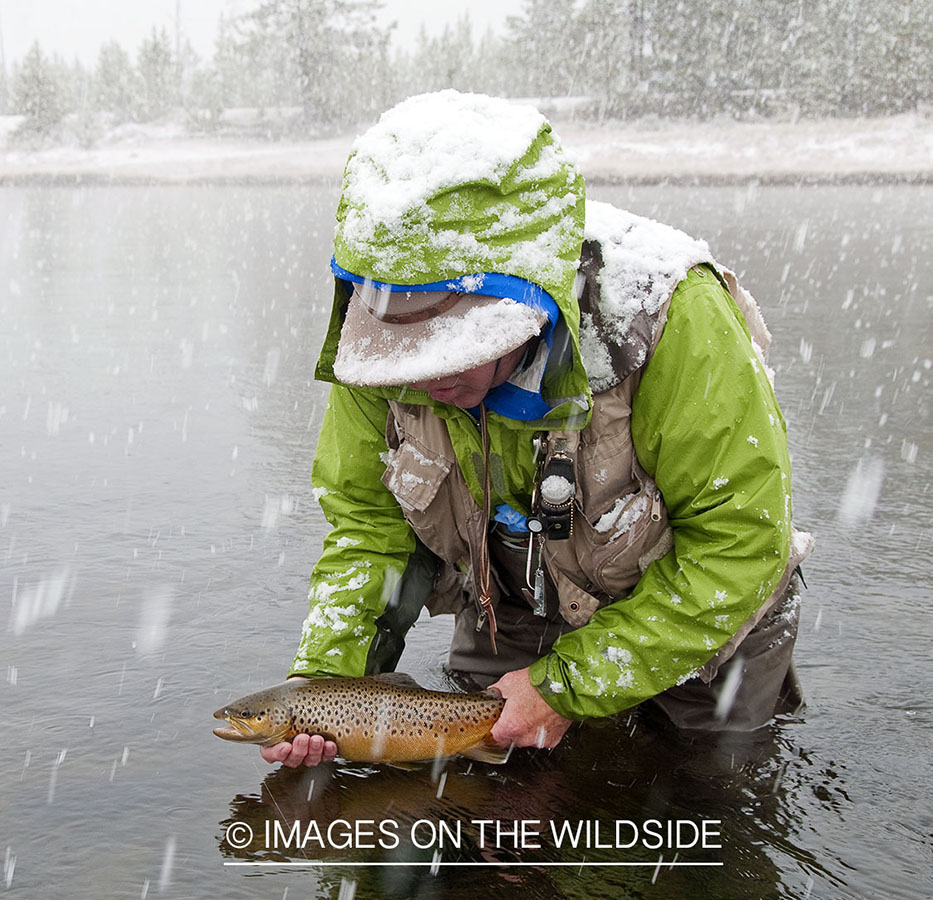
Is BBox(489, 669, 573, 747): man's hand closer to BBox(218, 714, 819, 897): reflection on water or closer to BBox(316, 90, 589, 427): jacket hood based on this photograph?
BBox(218, 714, 819, 897): reflection on water

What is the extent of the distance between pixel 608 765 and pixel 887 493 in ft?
10.1

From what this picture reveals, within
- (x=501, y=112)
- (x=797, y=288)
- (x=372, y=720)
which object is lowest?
(x=797, y=288)

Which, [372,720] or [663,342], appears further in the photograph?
[372,720]

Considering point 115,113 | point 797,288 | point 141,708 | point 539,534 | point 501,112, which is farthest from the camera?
point 115,113

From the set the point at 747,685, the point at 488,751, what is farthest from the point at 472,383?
the point at 747,685

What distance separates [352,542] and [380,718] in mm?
532

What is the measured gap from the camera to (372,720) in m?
3.06

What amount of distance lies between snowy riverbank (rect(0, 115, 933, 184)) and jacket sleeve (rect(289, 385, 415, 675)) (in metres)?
32.7

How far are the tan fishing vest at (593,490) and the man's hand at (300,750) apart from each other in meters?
0.65

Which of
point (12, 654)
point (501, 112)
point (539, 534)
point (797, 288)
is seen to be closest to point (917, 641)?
point (539, 534)

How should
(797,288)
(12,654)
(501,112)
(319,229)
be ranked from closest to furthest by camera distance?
(501,112)
(12,654)
(797,288)
(319,229)

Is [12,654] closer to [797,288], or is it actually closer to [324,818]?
[324,818]

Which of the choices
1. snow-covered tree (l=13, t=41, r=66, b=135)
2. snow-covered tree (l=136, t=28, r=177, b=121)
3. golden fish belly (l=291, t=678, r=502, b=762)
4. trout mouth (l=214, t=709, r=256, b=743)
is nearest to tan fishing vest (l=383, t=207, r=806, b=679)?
golden fish belly (l=291, t=678, r=502, b=762)

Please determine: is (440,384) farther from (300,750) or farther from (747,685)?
(747,685)
